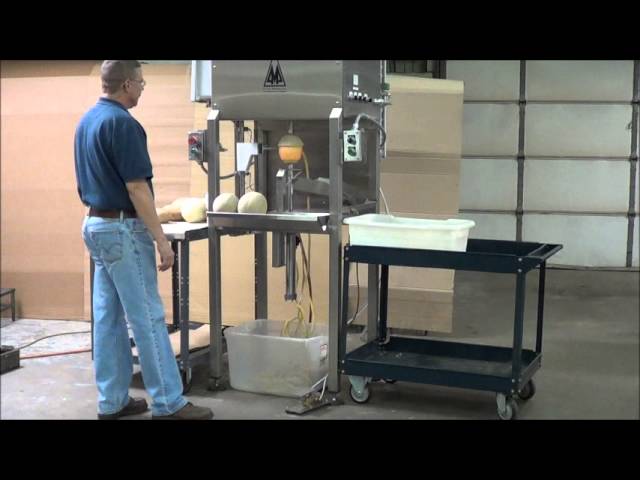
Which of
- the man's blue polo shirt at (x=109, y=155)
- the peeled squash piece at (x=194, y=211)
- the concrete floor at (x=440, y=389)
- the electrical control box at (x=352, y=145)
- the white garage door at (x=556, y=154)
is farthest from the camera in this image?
the white garage door at (x=556, y=154)

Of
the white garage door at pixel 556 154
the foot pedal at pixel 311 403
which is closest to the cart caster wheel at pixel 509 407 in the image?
the foot pedal at pixel 311 403

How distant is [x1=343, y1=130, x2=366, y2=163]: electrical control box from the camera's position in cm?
289

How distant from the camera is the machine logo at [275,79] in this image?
9.88ft

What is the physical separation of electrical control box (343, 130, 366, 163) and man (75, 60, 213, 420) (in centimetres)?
81

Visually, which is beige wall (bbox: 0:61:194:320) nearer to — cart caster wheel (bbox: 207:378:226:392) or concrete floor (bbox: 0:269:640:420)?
concrete floor (bbox: 0:269:640:420)

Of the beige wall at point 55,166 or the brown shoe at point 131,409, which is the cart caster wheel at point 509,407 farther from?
the beige wall at point 55,166

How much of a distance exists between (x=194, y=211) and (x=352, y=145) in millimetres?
893

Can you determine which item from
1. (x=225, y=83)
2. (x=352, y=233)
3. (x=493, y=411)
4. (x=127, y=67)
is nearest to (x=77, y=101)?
(x=225, y=83)

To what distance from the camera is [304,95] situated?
3.01 meters

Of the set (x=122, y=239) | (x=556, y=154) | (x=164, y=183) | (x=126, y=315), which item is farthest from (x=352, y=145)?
(x=556, y=154)

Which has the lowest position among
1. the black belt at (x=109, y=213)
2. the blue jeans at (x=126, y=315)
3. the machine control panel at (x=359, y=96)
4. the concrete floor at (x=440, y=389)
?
the concrete floor at (x=440, y=389)

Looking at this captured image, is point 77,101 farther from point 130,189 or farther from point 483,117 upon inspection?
point 483,117

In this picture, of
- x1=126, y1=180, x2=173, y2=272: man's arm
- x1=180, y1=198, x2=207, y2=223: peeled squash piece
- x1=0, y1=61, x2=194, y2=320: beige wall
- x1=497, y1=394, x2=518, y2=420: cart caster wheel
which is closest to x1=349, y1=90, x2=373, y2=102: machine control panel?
x1=180, y1=198, x2=207, y2=223: peeled squash piece

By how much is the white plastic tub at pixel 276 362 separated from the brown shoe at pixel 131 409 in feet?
1.49
